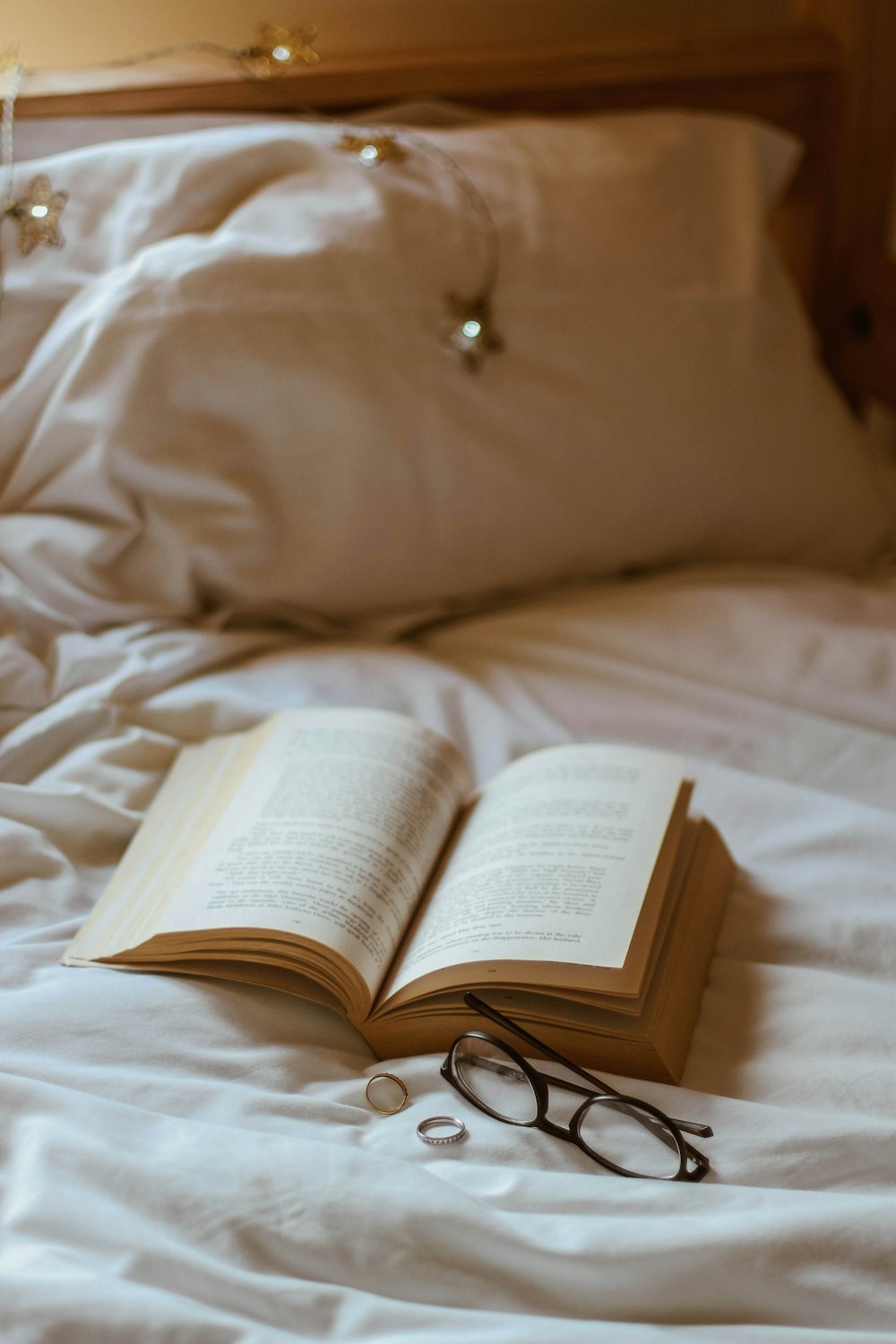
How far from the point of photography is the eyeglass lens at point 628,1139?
554mm

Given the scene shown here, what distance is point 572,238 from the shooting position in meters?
1.06

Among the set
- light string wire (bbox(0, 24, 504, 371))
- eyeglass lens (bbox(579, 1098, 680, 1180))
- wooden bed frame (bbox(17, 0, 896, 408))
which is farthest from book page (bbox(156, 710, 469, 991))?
wooden bed frame (bbox(17, 0, 896, 408))

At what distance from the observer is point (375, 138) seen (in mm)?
1055

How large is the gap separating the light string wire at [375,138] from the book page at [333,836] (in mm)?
390

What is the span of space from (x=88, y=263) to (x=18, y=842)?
0.52 m

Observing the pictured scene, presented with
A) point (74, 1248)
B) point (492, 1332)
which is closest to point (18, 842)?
point (74, 1248)

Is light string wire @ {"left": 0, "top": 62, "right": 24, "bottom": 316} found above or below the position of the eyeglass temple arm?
above

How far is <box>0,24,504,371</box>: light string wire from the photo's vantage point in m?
1.02

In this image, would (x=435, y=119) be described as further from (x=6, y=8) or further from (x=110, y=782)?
(x=110, y=782)

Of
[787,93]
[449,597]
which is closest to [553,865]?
[449,597]

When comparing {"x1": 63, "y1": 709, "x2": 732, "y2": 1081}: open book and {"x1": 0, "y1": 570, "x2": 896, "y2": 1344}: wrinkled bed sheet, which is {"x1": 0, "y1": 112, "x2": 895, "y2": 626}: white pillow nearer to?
{"x1": 0, "y1": 570, "x2": 896, "y2": 1344}: wrinkled bed sheet

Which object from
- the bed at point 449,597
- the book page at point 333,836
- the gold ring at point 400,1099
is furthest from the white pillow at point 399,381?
the gold ring at point 400,1099

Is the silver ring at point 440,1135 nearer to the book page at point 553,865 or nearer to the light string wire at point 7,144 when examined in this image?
the book page at point 553,865

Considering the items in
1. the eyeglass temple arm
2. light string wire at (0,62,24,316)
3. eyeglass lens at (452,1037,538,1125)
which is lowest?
eyeglass lens at (452,1037,538,1125)
